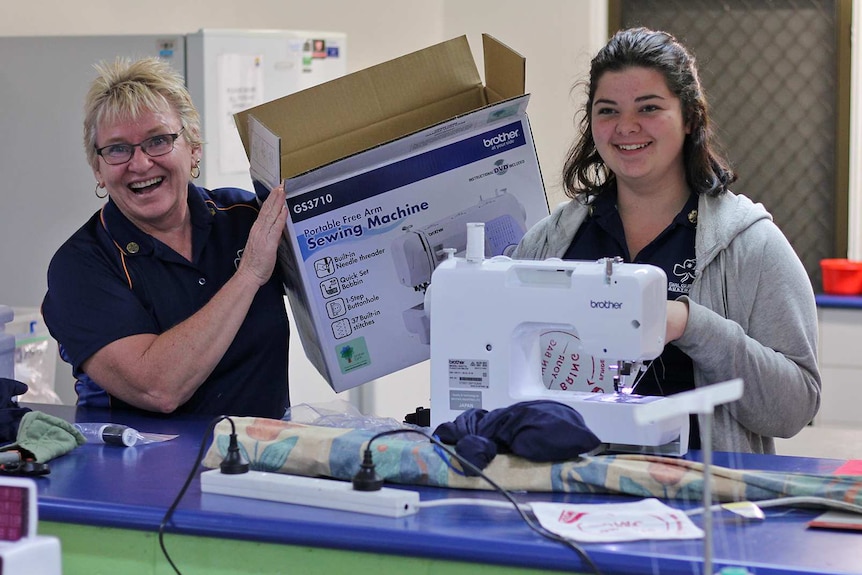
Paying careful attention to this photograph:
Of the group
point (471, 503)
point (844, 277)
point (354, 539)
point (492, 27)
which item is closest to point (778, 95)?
point (844, 277)

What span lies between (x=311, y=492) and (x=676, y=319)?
653 mm

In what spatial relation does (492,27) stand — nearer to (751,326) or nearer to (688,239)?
(688,239)

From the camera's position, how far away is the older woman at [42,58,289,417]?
2.13 m

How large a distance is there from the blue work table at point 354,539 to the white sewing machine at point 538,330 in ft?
0.61

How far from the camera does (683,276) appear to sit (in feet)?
6.84

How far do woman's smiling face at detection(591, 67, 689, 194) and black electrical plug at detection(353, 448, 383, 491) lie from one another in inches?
33.1

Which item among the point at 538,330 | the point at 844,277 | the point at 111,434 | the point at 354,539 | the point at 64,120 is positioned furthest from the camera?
the point at 844,277

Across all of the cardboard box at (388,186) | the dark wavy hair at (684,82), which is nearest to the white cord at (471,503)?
the cardboard box at (388,186)

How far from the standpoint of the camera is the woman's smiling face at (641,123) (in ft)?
6.84

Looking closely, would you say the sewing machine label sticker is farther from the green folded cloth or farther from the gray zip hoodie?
the green folded cloth

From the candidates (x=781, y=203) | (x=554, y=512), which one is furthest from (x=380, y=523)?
(x=781, y=203)

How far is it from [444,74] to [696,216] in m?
0.56

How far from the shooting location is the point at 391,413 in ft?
15.3

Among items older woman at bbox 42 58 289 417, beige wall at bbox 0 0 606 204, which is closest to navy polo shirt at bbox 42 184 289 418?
older woman at bbox 42 58 289 417
